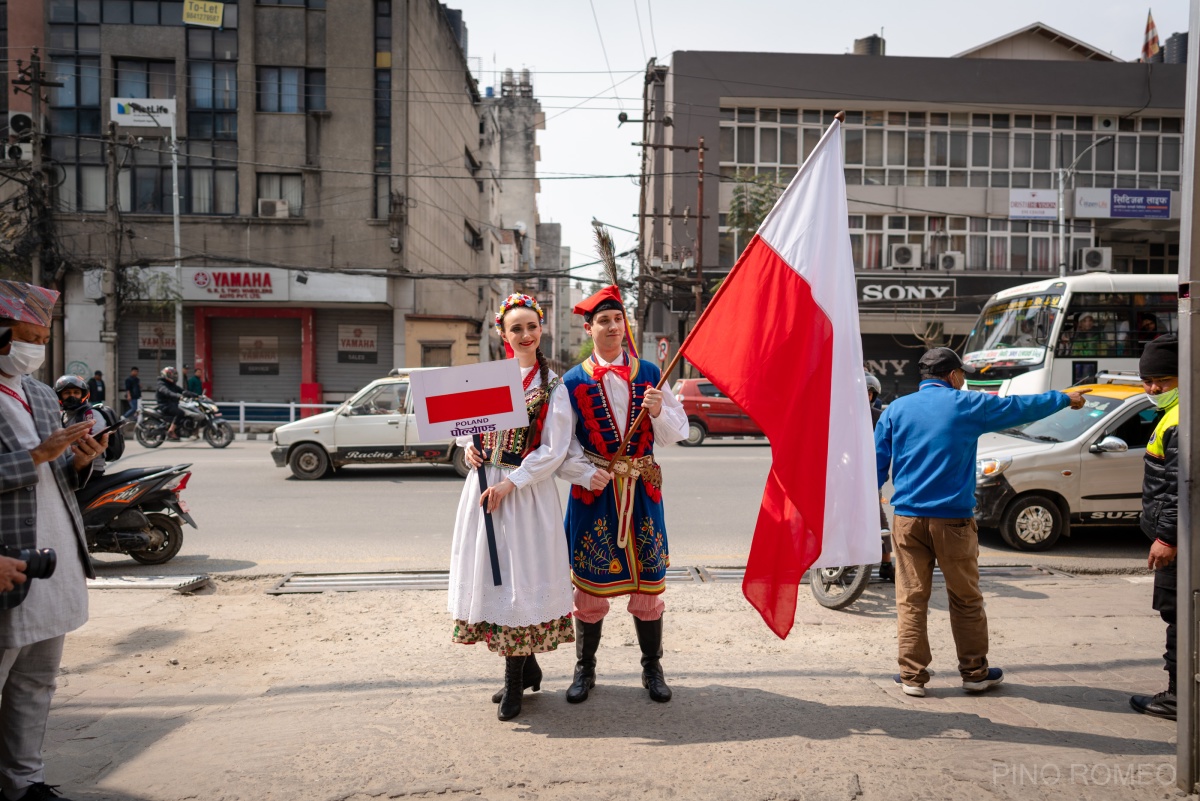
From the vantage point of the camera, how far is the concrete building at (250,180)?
2811cm

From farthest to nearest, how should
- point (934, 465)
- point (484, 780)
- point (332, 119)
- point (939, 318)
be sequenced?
point (939, 318), point (332, 119), point (934, 465), point (484, 780)

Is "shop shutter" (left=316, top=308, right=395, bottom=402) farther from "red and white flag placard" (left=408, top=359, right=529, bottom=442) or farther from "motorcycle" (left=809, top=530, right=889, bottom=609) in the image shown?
"red and white flag placard" (left=408, top=359, right=529, bottom=442)

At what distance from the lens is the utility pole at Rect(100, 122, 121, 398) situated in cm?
2373

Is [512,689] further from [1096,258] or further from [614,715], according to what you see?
[1096,258]

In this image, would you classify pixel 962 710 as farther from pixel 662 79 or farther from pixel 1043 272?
pixel 662 79

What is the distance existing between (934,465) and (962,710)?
116 centimetres

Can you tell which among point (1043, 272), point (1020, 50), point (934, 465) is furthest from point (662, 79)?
point (934, 465)

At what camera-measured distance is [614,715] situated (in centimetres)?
425

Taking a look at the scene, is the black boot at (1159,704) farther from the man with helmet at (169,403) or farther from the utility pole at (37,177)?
the utility pole at (37,177)

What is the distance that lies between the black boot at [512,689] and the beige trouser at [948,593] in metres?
1.87

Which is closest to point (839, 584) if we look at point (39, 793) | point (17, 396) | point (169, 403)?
point (39, 793)

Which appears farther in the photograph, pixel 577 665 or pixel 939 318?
pixel 939 318

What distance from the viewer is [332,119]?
28719mm

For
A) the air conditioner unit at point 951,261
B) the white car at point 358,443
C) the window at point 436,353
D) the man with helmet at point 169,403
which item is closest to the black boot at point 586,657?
the white car at point 358,443
